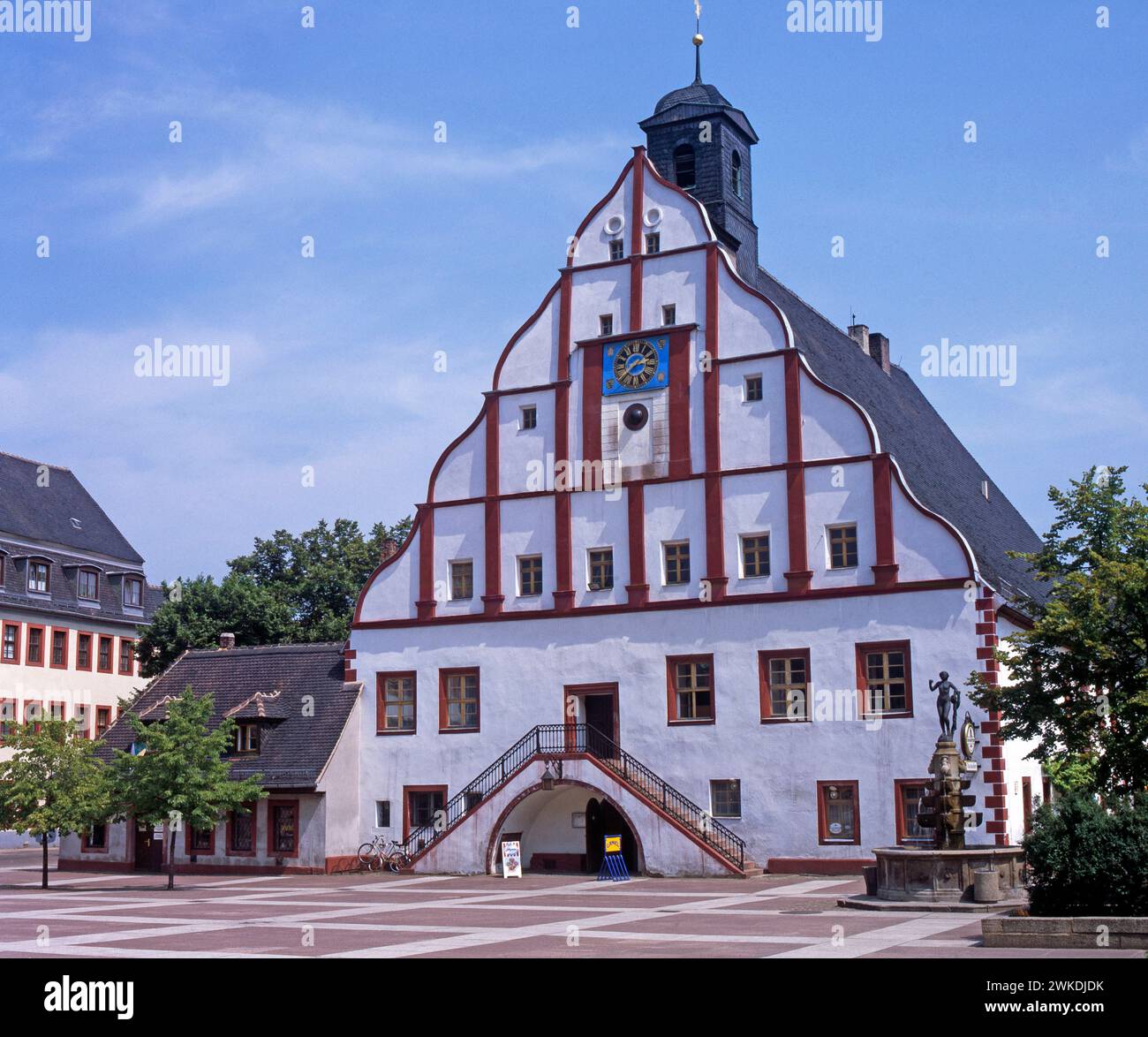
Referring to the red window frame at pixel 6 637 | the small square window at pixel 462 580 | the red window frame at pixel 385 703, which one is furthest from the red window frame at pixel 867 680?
the red window frame at pixel 6 637

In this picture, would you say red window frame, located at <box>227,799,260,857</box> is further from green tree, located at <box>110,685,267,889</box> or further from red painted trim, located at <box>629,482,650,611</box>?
red painted trim, located at <box>629,482,650,611</box>

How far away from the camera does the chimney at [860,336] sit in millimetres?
54188

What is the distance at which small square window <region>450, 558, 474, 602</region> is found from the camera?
4334 cm

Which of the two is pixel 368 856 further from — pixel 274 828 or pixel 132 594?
pixel 132 594

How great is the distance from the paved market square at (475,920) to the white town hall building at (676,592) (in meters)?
2.48

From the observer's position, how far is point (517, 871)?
3828 cm

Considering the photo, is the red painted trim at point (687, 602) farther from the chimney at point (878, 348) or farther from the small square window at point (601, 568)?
the chimney at point (878, 348)

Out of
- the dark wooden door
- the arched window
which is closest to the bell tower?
the arched window

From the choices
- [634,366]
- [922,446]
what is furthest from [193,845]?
[922,446]

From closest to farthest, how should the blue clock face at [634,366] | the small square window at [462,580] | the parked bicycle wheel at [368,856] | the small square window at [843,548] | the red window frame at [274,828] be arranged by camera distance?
the small square window at [843,548] < the red window frame at [274,828] < the blue clock face at [634,366] < the parked bicycle wheel at [368,856] < the small square window at [462,580]

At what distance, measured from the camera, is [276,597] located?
6444 cm

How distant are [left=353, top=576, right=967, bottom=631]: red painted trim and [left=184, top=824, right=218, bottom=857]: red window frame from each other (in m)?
7.67

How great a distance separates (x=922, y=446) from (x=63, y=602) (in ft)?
131
